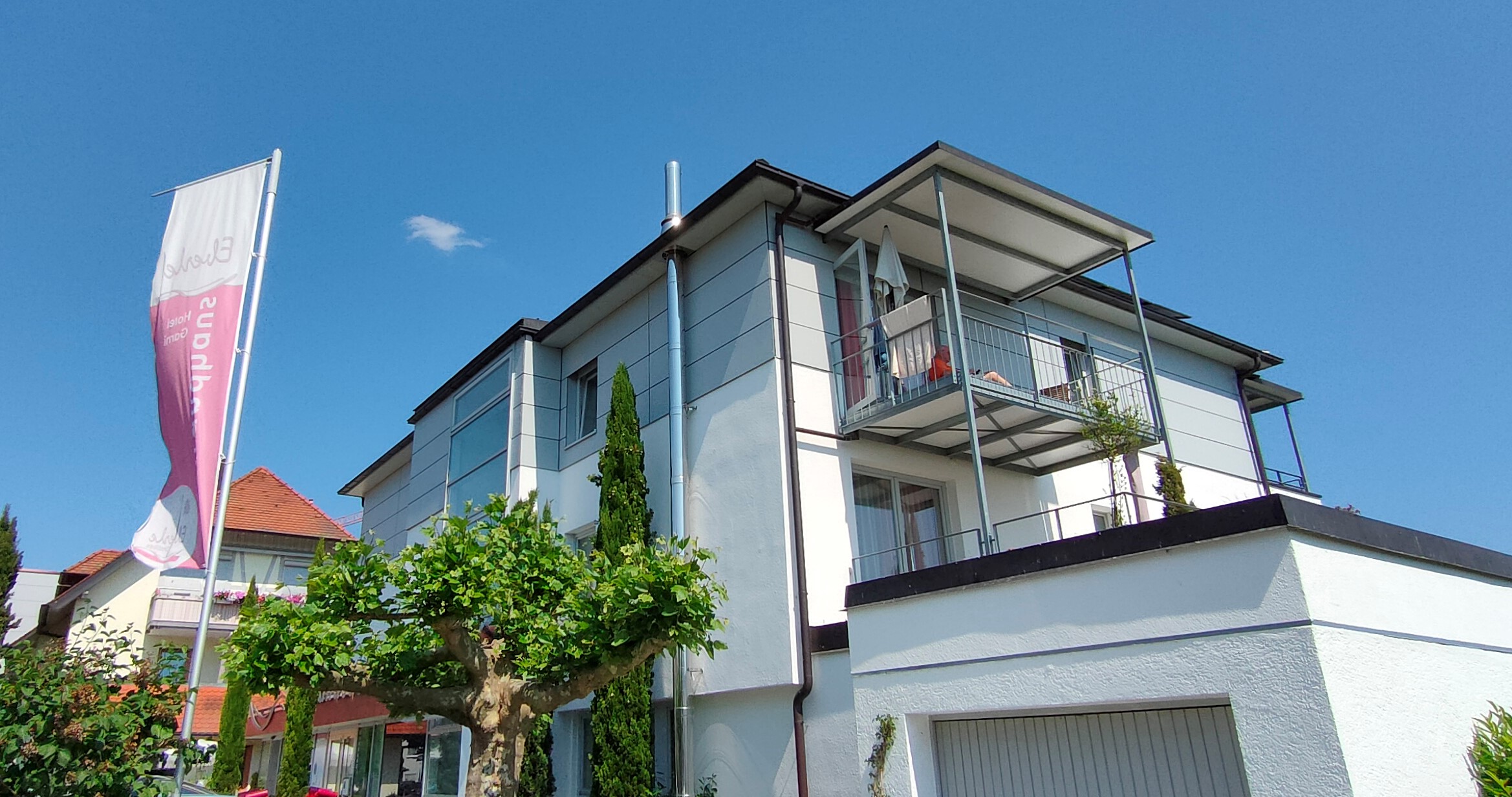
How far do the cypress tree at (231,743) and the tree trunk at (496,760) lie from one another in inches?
639

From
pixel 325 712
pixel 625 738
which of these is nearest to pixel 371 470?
pixel 325 712

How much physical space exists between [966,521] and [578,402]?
668 cm

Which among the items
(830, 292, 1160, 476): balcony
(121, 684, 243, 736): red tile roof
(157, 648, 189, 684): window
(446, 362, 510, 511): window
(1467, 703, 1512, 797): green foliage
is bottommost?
(1467, 703, 1512, 797): green foliage

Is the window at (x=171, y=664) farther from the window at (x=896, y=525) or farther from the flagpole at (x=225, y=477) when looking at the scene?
the window at (x=896, y=525)

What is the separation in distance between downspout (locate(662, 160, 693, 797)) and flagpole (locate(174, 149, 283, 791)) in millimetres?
4254

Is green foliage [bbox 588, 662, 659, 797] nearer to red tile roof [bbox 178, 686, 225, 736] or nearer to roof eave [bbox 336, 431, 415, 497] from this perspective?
roof eave [bbox 336, 431, 415, 497]

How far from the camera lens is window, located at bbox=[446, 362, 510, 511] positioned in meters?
15.4

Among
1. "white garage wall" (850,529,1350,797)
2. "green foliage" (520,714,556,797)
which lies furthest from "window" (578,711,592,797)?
"white garage wall" (850,529,1350,797)

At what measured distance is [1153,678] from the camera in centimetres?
648

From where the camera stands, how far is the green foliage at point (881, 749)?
26.7ft

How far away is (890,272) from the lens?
11430 millimetres

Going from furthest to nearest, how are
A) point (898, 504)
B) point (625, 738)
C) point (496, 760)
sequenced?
point (898, 504) → point (625, 738) → point (496, 760)

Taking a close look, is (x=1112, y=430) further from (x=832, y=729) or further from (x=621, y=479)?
(x=621, y=479)

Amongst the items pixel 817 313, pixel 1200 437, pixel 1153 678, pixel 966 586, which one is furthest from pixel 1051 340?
pixel 1153 678
